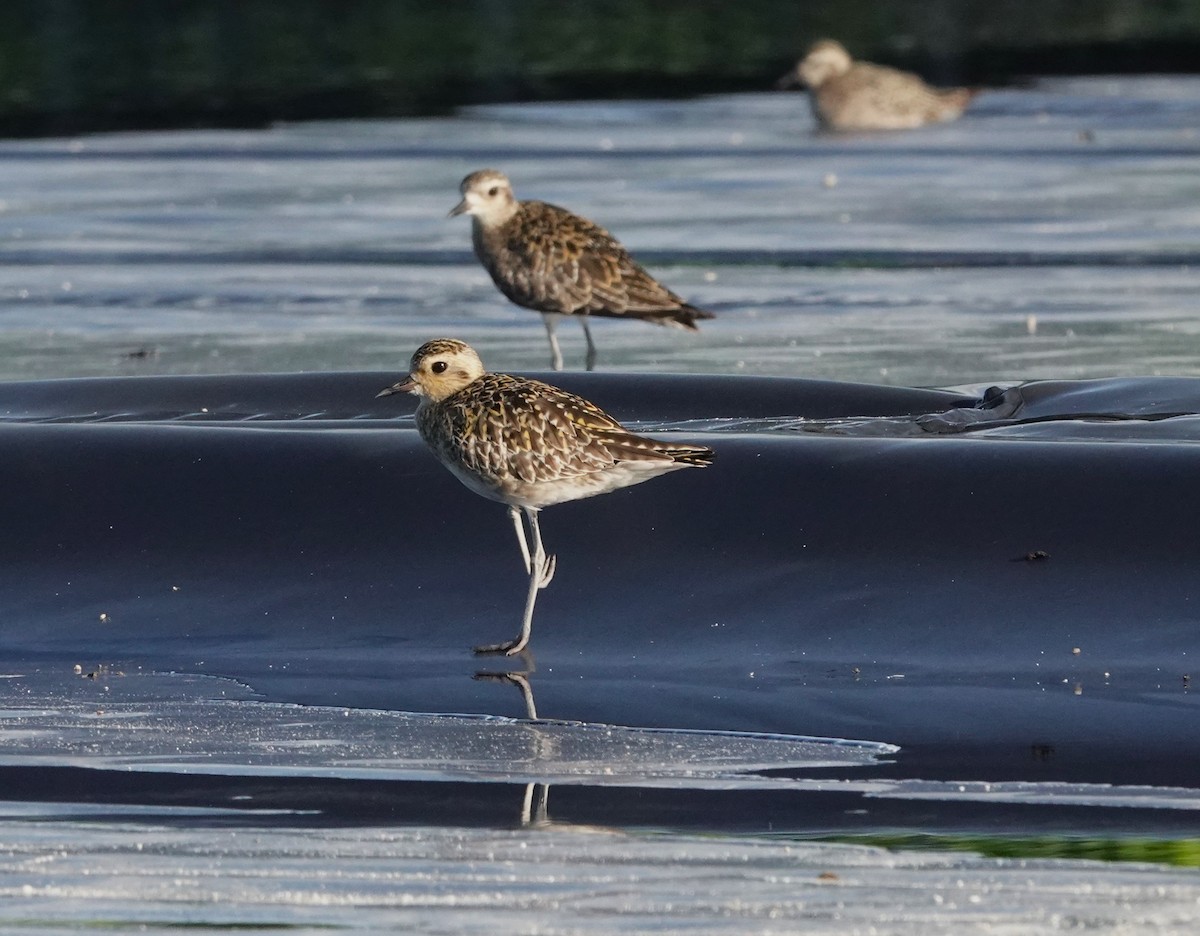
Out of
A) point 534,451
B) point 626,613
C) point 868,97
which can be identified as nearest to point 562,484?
point 534,451

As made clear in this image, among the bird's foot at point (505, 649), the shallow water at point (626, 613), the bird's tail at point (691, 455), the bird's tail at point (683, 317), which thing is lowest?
the bird's foot at point (505, 649)

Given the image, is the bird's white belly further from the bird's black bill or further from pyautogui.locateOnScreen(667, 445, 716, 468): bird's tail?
the bird's black bill

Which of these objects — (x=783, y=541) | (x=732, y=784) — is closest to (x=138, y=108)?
(x=783, y=541)

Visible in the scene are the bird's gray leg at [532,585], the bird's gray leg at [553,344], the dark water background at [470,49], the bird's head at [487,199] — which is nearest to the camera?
the bird's gray leg at [532,585]

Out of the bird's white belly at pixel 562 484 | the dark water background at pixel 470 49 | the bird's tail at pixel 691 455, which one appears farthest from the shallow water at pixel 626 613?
the dark water background at pixel 470 49

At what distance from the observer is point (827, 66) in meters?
24.9

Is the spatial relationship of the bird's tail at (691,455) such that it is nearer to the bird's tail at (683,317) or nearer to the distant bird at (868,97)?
the bird's tail at (683,317)

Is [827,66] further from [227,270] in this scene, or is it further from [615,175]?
[227,270]

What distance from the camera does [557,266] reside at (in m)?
12.8

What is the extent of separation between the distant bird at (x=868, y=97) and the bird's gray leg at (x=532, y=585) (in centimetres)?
1683

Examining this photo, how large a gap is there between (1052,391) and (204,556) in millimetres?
4056

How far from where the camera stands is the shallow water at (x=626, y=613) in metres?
5.46

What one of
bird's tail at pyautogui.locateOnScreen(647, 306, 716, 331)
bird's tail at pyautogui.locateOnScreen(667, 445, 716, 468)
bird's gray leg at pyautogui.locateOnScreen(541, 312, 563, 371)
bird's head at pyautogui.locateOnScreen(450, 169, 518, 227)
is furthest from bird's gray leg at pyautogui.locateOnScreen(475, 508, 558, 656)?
bird's head at pyautogui.locateOnScreen(450, 169, 518, 227)

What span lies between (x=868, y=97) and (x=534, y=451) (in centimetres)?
1776
